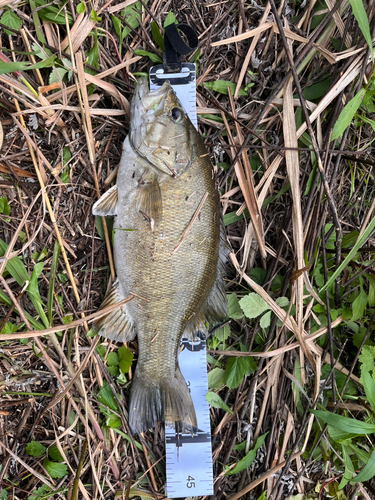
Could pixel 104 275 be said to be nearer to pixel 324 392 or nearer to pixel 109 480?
pixel 109 480

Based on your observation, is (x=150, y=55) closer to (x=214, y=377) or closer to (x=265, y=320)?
(x=265, y=320)

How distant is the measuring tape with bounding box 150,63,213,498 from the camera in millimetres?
2459

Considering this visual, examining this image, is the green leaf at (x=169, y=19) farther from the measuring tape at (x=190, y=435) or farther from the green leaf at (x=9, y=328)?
the green leaf at (x=9, y=328)

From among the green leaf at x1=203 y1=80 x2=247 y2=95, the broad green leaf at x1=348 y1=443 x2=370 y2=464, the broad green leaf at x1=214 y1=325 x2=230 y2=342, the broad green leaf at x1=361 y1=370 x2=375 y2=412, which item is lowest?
the broad green leaf at x1=348 y1=443 x2=370 y2=464

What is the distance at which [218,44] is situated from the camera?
2.43m

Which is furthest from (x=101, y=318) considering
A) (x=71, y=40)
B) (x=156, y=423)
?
(x=71, y=40)

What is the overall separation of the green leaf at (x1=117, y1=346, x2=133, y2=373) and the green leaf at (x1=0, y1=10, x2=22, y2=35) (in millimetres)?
2081

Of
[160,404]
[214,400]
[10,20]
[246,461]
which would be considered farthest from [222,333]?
[10,20]

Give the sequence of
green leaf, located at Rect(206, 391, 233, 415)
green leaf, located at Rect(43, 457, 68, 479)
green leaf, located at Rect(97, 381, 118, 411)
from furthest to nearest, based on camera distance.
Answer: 1. green leaf, located at Rect(206, 391, 233, 415)
2. green leaf, located at Rect(97, 381, 118, 411)
3. green leaf, located at Rect(43, 457, 68, 479)

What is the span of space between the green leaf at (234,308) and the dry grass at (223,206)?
0.09m

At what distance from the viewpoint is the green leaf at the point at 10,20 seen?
85.3 inches

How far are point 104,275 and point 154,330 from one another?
52 centimetres

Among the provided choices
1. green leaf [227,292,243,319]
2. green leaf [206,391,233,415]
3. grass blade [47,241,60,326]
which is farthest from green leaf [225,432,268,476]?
grass blade [47,241,60,326]

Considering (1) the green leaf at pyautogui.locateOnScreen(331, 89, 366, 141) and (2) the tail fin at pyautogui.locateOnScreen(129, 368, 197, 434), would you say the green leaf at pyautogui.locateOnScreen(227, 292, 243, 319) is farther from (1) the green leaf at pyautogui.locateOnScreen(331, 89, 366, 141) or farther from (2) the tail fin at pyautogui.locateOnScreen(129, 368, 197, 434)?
(1) the green leaf at pyautogui.locateOnScreen(331, 89, 366, 141)
